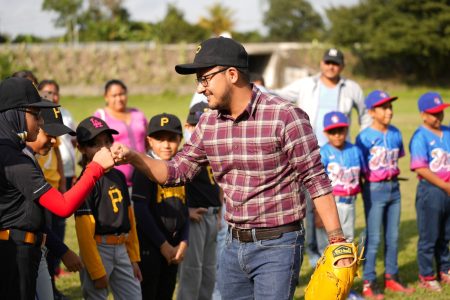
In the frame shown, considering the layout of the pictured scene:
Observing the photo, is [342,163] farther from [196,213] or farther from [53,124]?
[53,124]

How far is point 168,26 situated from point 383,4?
28.0 metres

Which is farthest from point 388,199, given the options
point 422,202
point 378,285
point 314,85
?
point 314,85

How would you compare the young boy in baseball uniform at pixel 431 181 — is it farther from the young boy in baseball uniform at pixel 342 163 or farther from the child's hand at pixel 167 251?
the child's hand at pixel 167 251

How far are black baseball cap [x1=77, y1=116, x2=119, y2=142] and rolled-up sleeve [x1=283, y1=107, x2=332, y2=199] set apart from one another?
1704mm

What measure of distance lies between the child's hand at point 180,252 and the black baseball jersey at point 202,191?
0.63 m

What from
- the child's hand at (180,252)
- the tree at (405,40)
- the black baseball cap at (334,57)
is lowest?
the child's hand at (180,252)

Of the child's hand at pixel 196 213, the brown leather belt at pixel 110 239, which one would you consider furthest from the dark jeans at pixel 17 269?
the child's hand at pixel 196 213

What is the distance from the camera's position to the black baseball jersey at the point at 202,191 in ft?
22.0

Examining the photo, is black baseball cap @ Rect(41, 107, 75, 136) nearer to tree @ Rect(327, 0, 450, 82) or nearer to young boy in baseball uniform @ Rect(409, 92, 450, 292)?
young boy in baseball uniform @ Rect(409, 92, 450, 292)

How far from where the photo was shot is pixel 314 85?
343 inches

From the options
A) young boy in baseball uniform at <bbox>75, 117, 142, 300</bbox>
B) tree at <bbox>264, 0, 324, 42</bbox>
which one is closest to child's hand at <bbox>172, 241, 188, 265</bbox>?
young boy in baseball uniform at <bbox>75, 117, 142, 300</bbox>

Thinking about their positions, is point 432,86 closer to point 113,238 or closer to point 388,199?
point 388,199

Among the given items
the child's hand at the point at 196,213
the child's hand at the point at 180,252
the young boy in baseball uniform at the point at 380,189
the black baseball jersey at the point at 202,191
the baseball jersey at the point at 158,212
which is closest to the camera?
the baseball jersey at the point at 158,212

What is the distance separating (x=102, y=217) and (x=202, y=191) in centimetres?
153
